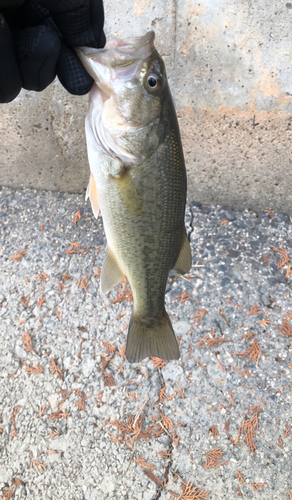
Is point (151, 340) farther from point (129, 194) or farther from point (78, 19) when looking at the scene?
point (78, 19)

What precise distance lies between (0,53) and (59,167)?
77.0 inches

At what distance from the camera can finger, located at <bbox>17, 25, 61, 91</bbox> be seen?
5.38 feet

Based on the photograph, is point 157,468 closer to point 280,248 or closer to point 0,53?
point 280,248

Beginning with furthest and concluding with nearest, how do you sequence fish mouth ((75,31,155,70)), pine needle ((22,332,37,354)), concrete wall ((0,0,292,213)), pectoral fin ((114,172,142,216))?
pine needle ((22,332,37,354)) → concrete wall ((0,0,292,213)) → pectoral fin ((114,172,142,216)) → fish mouth ((75,31,155,70))

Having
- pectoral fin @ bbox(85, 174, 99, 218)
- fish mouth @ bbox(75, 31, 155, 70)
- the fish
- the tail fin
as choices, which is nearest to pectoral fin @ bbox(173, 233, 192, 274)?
the fish

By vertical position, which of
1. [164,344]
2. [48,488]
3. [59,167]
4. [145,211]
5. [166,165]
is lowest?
[48,488]

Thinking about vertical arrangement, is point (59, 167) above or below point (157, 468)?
→ above

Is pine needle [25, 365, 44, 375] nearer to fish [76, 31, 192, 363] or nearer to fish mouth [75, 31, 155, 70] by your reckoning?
fish [76, 31, 192, 363]

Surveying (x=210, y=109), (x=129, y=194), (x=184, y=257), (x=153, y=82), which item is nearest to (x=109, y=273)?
(x=184, y=257)

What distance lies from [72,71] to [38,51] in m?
0.17

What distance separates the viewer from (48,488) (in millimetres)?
2361

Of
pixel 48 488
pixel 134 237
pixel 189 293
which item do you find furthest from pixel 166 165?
pixel 48 488

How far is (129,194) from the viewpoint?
171cm

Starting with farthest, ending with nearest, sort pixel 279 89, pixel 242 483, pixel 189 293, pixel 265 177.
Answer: pixel 265 177 < pixel 189 293 < pixel 279 89 < pixel 242 483
